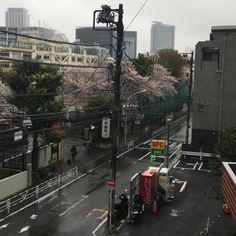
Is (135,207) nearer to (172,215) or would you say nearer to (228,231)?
(172,215)

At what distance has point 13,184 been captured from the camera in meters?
28.4

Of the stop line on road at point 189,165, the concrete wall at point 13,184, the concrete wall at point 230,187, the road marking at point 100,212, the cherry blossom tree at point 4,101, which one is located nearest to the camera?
the concrete wall at point 230,187

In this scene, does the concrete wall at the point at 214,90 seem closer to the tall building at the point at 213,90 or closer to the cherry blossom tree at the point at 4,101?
the tall building at the point at 213,90

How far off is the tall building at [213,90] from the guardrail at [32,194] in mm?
17093

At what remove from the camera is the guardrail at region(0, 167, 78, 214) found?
83.2 feet

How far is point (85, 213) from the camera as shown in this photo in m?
25.0

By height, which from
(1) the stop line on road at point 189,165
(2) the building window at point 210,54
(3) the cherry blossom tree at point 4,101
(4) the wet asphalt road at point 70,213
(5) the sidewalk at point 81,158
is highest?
(2) the building window at point 210,54

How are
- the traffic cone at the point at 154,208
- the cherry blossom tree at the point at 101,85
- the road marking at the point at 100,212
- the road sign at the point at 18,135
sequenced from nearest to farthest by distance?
the road marking at the point at 100,212, the traffic cone at the point at 154,208, the road sign at the point at 18,135, the cherry blossom tree at the point at 101,85

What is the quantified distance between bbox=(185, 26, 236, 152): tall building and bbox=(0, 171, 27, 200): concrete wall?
19.7 m

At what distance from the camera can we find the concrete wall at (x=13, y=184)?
27375 mm

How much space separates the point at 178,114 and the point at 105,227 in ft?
186

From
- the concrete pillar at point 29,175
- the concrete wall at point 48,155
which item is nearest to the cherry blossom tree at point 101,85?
the concrete wall at point 48,155

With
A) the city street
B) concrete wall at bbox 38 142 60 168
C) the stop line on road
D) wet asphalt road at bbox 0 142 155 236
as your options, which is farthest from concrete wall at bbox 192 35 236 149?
concrete wall at bbox 38 142 60 168

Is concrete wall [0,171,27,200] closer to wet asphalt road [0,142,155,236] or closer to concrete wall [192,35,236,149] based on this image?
wet asphalt road [0,142,155,236]
